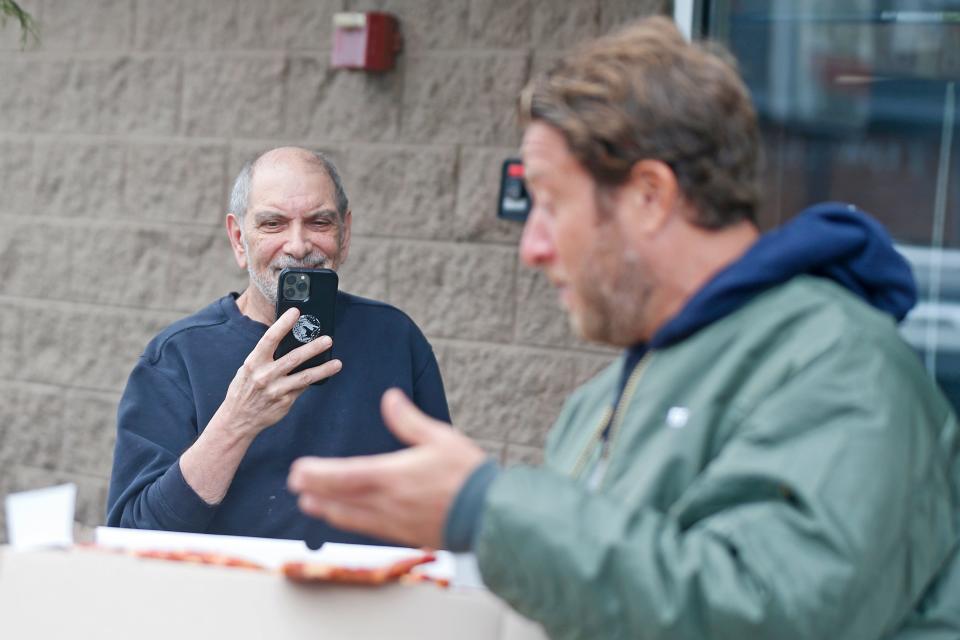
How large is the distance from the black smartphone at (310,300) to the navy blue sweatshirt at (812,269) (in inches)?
50.7

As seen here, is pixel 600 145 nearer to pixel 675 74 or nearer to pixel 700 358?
pixel 675 74

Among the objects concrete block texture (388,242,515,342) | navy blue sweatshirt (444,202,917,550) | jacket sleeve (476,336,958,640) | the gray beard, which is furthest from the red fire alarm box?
jacket sleeve (476,336,958,640)

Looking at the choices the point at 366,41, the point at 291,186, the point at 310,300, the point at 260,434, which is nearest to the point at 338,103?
the point at 366,41

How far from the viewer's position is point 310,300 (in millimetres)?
2787

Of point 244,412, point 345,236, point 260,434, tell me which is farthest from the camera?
point 345,236

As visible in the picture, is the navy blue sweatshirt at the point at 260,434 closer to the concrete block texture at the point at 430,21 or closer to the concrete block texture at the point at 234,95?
the concrete block texture at the point at 430,21

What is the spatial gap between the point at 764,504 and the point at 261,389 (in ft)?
4.89

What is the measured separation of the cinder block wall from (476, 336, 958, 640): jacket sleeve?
280 cm

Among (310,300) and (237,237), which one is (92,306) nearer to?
(237,237)

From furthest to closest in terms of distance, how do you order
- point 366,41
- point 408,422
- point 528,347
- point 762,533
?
point 366,41 < point 528,347 < point 408,422 < point 762,533

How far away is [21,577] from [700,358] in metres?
0.88

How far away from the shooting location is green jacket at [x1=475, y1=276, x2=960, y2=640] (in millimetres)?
1265

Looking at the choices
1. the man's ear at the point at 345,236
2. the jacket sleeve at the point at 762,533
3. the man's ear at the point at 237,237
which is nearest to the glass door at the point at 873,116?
the man's ear at the point at 345,236

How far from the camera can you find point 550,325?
4254 mm
